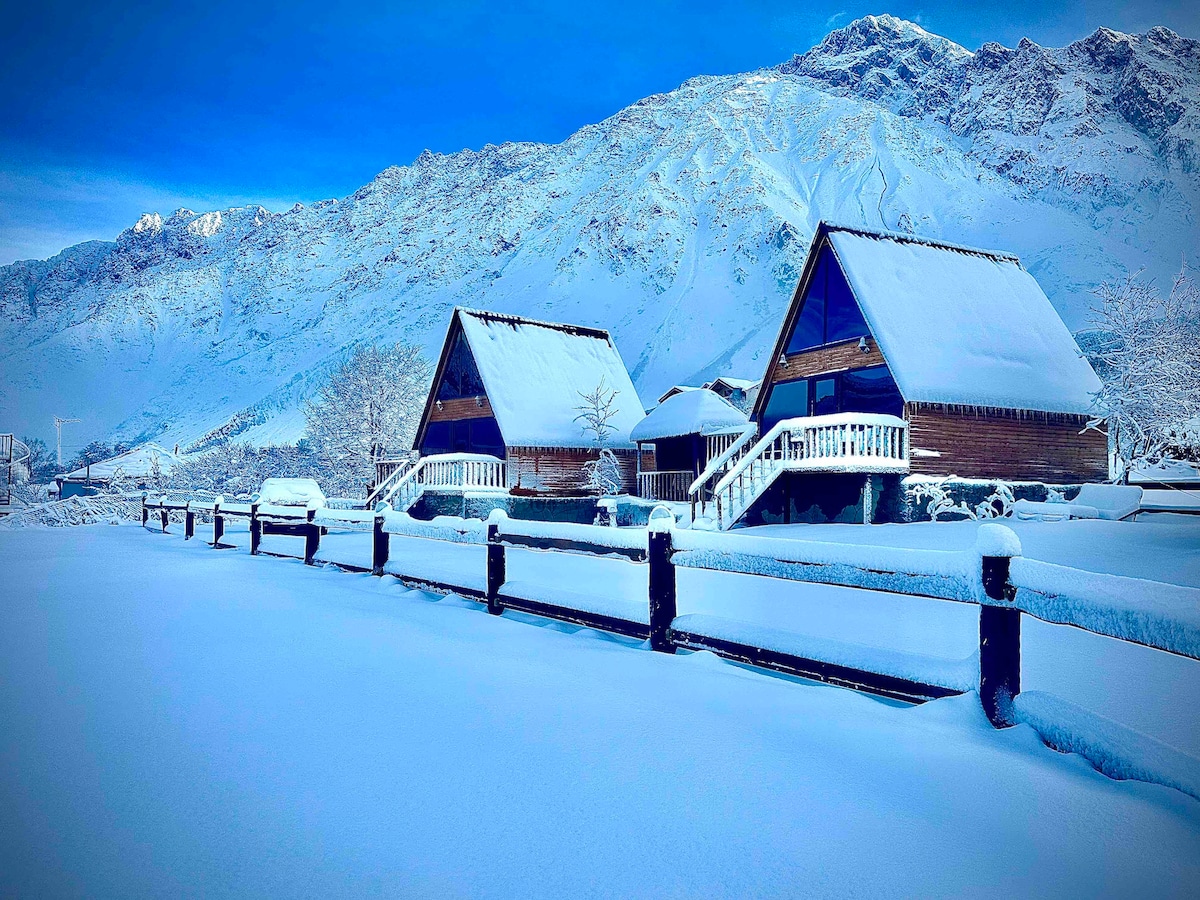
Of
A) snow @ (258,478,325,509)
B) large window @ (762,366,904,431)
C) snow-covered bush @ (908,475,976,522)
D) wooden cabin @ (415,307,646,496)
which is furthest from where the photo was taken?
wooden cabin @ (415,307,646,496)

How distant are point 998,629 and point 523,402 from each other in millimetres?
21997

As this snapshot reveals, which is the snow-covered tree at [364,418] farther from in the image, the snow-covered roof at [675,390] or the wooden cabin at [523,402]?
the snow-covered roof at [675,390]

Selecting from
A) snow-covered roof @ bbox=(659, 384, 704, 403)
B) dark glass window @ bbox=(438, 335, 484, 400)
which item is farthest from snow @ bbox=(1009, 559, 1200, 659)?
dark glass window @ bbox=(438, 335, 484, 400)

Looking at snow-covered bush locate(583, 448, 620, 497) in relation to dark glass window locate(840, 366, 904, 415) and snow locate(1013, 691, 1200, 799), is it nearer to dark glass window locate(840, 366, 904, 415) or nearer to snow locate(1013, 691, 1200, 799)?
dark glass window locate(840, 366, 904, 415)

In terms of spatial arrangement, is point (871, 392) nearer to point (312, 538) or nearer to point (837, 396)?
point (837, 396)

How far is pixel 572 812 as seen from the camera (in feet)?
7.86

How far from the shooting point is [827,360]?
720 inches

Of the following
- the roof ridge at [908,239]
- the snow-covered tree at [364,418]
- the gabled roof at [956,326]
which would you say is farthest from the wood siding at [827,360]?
the snow-covered tree at [364,418]

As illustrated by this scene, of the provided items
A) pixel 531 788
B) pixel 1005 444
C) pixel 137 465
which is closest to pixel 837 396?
pixel 1005 444

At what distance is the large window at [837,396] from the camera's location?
55.3 feet

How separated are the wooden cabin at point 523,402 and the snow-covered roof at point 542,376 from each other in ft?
0.14

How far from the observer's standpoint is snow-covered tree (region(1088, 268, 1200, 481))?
16.7 meters

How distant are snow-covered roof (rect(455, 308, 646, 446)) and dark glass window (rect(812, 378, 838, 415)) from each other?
29.7 ft

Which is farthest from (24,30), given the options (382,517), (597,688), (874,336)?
(874,336)
